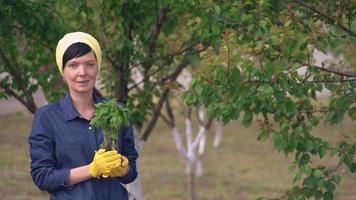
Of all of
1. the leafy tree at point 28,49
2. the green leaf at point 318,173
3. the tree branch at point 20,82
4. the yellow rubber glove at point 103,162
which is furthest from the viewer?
the tree branch at point 20,82

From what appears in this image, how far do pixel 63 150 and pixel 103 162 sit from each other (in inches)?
9.9

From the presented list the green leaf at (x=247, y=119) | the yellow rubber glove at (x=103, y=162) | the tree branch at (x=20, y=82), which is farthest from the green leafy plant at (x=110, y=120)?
the tree branch at (x=20, y=82)

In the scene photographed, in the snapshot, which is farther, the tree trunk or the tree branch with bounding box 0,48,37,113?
the tree trunk

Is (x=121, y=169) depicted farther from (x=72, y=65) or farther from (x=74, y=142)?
(x=72, y=65)

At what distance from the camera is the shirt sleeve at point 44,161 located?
3.81m

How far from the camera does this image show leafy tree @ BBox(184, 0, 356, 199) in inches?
200

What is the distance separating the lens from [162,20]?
272 inches

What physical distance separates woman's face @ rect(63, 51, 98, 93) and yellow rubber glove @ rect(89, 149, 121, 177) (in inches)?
14.2

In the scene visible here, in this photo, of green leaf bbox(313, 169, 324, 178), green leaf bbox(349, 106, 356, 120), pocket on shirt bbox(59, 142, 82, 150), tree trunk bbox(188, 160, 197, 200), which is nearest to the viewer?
pocket on shirt bbox(59, 142, 82, 150)

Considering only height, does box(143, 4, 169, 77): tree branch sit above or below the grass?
above

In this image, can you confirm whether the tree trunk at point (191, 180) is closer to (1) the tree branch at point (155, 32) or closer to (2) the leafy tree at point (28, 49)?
(1) the tree branch at point (155, 32)

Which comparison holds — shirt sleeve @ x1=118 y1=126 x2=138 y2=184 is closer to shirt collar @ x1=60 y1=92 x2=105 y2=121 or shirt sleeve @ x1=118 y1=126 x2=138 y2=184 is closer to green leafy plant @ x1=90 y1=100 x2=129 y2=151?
green leafy plant @ x1=90 y1=100 x2=129 y2=151

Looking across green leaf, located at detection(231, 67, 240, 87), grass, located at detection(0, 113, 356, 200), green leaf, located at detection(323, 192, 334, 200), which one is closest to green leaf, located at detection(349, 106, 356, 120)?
green leaf, located at detection(323, 192, 334, 200)

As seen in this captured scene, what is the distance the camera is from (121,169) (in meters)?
3.84
